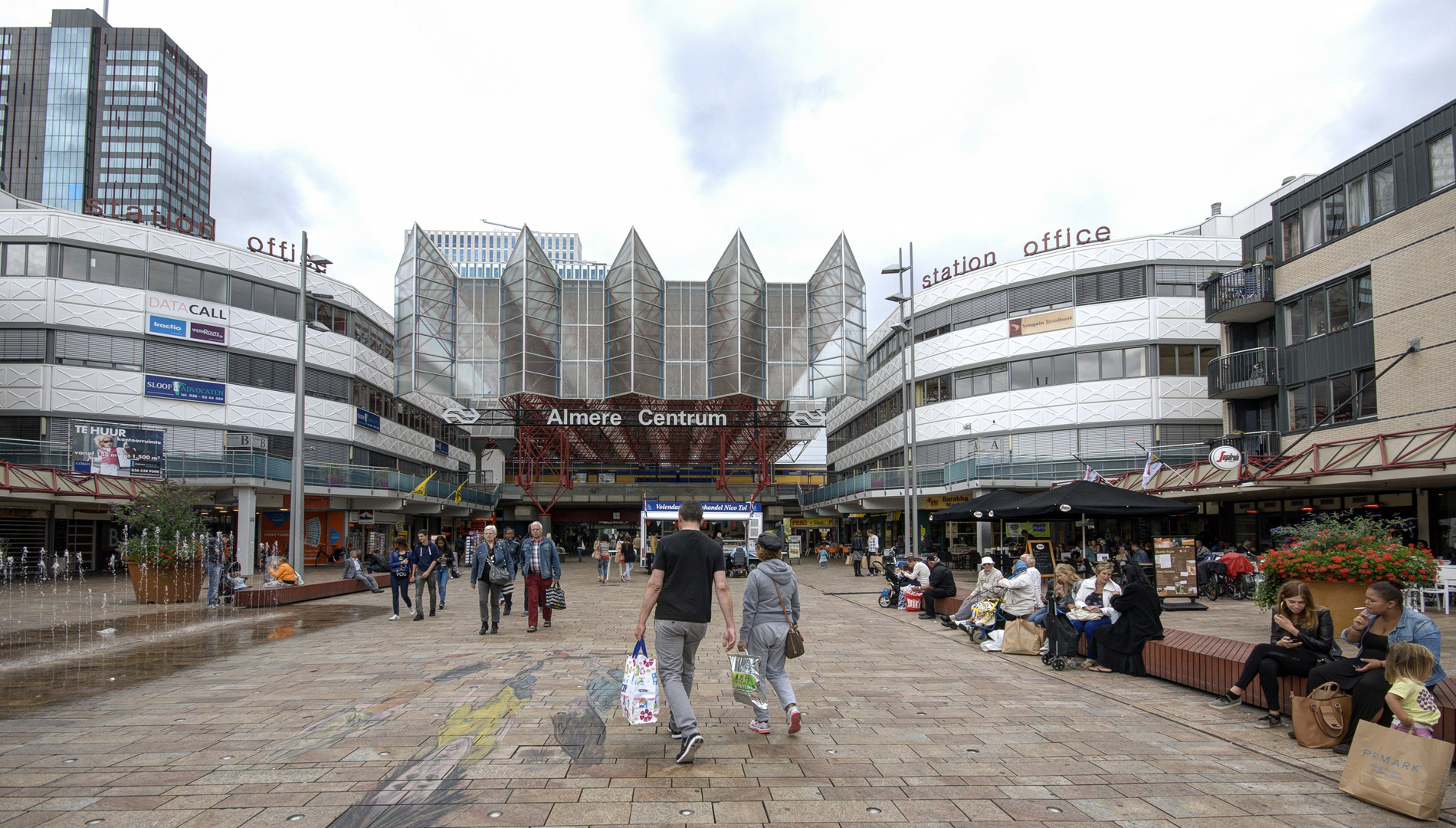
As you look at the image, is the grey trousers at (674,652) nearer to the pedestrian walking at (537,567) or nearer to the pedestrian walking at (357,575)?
the pedestrian walking at (537,567)

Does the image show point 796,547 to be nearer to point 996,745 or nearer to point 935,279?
point 935,279

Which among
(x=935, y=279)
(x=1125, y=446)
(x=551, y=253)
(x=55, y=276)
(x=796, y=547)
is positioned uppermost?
(x=551, y=253)

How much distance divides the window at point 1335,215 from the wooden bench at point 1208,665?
19033mm

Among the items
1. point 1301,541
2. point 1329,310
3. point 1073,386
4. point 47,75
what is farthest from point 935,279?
point 47,75

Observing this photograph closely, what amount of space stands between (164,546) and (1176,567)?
2070 cm

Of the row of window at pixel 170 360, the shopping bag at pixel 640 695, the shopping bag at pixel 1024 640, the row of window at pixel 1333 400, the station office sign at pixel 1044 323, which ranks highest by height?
the station office sign at pixel 1044 323

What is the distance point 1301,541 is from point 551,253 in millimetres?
178216

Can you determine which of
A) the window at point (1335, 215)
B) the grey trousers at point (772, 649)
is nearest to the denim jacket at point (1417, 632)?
the grey trousers at point (772, 649)

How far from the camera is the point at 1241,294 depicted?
1045 inches

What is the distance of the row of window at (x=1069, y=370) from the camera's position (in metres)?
35.0

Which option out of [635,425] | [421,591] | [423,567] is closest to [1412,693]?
[423,567]

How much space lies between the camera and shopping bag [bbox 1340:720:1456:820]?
466cm

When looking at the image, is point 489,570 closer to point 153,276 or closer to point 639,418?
point 153,276

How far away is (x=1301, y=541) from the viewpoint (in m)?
10.4
